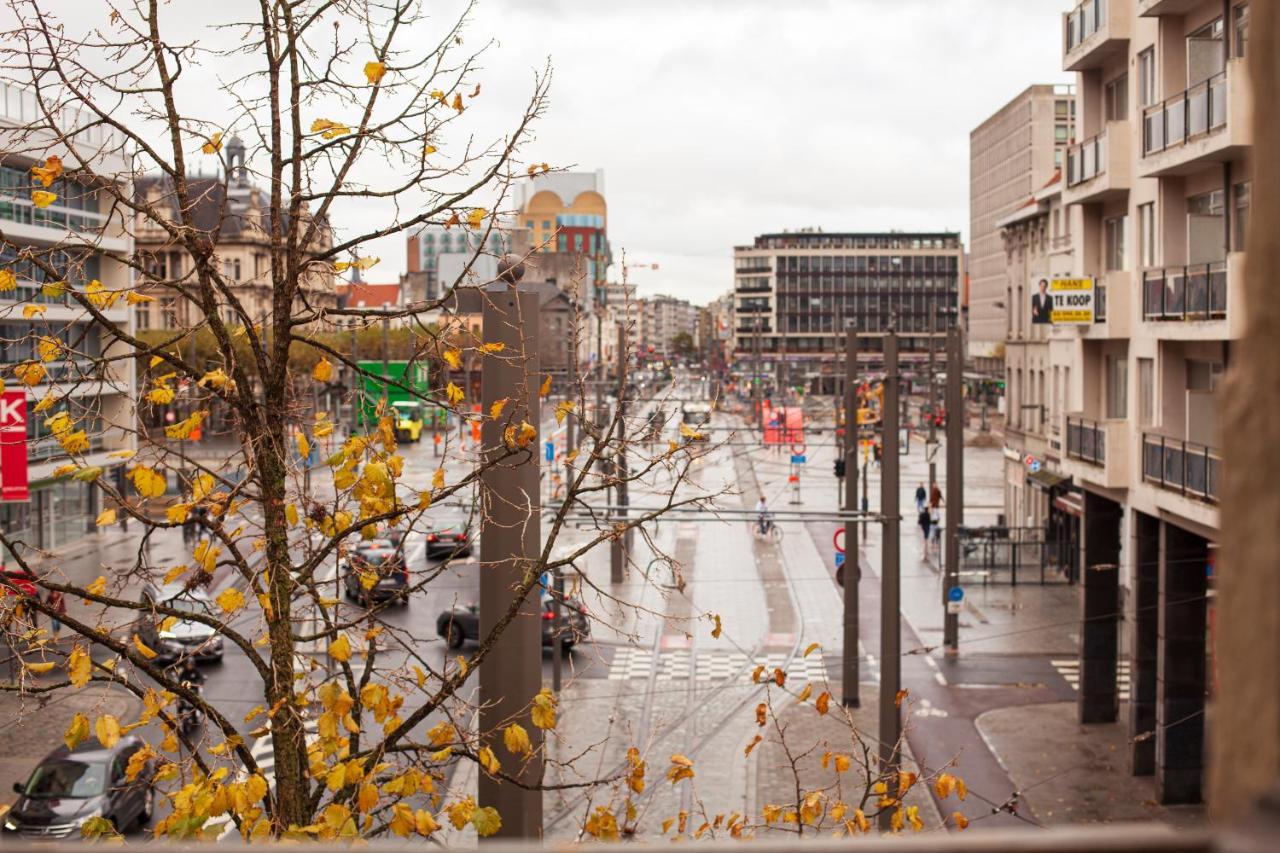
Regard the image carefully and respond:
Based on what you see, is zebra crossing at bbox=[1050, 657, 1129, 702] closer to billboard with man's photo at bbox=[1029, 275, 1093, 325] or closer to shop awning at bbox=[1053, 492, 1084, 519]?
billboard with man's photo at bbox=[1029, 275, 1093, 325]

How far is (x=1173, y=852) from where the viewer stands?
5.07 feet

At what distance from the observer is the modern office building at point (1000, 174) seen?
8588 cm

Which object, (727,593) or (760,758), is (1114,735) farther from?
(727,593)

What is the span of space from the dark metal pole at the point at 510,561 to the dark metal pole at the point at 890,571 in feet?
35.5

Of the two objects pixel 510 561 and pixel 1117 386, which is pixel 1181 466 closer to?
pixel 1117 386

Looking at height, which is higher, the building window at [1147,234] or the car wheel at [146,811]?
the building window at [1147,234]

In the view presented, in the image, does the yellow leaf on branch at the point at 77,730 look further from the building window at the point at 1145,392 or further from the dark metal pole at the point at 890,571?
the building window at the point at 1145,392

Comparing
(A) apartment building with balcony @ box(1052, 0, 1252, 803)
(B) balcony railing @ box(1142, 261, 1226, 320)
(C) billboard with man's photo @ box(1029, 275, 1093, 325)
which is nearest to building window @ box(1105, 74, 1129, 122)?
(A) apartment building with balcony @ box(1052, 0, 1252, 803)

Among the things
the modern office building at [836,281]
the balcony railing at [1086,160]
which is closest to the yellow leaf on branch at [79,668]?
the balcony railing at [1086,160]

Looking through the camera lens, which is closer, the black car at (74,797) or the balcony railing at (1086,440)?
the black car at (74,797)

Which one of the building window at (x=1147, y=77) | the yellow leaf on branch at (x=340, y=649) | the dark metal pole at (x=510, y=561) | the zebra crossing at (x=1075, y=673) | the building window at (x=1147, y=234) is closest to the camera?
the yellow leaf on branch at (x=340, y=649)

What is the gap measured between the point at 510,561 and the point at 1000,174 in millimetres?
94343

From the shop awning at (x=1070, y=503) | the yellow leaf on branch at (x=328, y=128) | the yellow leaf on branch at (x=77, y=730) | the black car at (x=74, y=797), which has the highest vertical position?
the yellow leaf on branch at (x=328, y=128)

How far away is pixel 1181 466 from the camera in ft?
56.0
